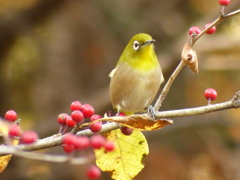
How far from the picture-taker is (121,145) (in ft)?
10.0

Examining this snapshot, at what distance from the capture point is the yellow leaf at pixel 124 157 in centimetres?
294

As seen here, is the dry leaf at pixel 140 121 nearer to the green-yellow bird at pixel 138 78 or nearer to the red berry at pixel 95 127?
the red berry at pixel 95 127

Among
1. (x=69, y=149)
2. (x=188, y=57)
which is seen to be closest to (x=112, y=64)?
(x=188, y=57)

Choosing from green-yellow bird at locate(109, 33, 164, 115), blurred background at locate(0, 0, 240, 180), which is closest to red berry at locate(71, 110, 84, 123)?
green-yellow bird at locate(109, 33, 164, 115)

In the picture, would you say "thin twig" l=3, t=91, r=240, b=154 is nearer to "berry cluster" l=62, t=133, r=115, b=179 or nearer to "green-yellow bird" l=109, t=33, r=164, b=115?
"berry cluster" l=62, t=133, r=115, b=179

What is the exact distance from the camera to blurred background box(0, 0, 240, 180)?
6.65 m

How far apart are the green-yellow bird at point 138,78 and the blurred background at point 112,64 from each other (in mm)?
1654

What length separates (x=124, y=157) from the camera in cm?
300

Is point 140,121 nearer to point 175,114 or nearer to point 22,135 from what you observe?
point 175,114

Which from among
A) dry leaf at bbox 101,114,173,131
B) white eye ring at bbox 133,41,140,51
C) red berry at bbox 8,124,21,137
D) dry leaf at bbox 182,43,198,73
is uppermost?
white eye ring at bbox 133,41,140,51

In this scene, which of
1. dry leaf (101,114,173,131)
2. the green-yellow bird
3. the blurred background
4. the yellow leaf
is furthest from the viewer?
the blurred background

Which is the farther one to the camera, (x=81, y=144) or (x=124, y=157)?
(x=124, y=157)

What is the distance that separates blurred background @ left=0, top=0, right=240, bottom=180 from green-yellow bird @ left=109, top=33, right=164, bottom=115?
1654mm

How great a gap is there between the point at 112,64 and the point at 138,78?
3.76m
